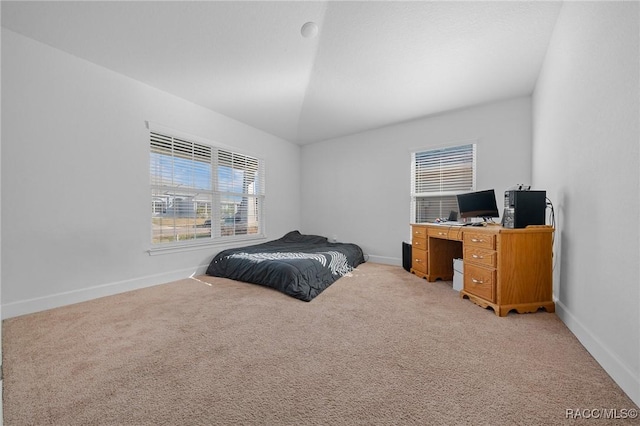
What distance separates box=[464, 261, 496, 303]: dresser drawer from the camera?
2.14 meters

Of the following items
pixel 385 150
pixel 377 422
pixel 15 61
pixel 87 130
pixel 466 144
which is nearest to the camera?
pixel 377 422

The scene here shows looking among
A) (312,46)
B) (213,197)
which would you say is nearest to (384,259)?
(213,197)

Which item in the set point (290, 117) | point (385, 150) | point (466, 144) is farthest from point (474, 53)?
point (290, 117)

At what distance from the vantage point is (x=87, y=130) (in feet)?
8.13

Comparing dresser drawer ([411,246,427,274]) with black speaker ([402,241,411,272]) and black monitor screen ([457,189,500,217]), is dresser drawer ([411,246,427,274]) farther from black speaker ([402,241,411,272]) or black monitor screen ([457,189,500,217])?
black monitor screen ([457,189,500,217])

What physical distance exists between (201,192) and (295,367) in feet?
9.69

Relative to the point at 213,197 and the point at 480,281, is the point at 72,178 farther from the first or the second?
the point at 480,281

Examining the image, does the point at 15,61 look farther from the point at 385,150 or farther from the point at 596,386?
the point at 596,386

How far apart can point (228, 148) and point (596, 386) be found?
14.3 ft

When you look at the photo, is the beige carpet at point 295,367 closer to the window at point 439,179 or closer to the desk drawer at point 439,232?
the desk drawer at point 439,232

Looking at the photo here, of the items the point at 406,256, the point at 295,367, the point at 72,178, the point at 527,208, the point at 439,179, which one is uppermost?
the point at 439,179

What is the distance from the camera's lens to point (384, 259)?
419cm

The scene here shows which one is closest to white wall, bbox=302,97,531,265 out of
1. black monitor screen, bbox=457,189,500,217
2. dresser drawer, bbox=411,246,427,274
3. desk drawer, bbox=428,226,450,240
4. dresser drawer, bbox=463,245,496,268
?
dresser drawer, bbox=411,246,427,274

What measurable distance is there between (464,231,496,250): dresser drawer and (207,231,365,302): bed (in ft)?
5.22
